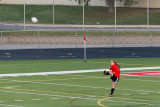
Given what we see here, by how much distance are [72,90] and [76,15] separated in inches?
2153

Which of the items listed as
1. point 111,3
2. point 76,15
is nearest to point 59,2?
point 76,15

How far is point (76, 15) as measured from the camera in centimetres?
7831

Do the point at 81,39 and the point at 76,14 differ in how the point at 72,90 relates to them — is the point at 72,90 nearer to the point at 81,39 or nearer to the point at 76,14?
the point at 81,39

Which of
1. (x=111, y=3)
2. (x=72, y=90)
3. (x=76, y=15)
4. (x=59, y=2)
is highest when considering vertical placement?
(x=59, y=2)

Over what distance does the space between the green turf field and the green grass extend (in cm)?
3766

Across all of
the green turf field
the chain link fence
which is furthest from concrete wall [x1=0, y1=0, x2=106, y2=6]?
the green turf field

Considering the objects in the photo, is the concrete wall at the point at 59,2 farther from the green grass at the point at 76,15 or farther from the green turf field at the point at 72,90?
the green turf field at the point at 72,90

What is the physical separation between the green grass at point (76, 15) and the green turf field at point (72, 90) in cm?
3766

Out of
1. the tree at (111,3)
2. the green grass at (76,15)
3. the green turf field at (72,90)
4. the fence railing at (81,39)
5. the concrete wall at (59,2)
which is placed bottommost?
the green turf field at (72,90)

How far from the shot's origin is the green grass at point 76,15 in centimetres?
7286

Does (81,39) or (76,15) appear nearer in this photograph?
(81,39)

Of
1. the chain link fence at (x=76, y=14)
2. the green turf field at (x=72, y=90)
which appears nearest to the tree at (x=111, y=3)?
the chain link fence at (x=76, y=14)

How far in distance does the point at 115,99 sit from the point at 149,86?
4.90 m

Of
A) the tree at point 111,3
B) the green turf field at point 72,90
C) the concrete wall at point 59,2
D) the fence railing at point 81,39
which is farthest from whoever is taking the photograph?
the concrete wall at point 59,2
